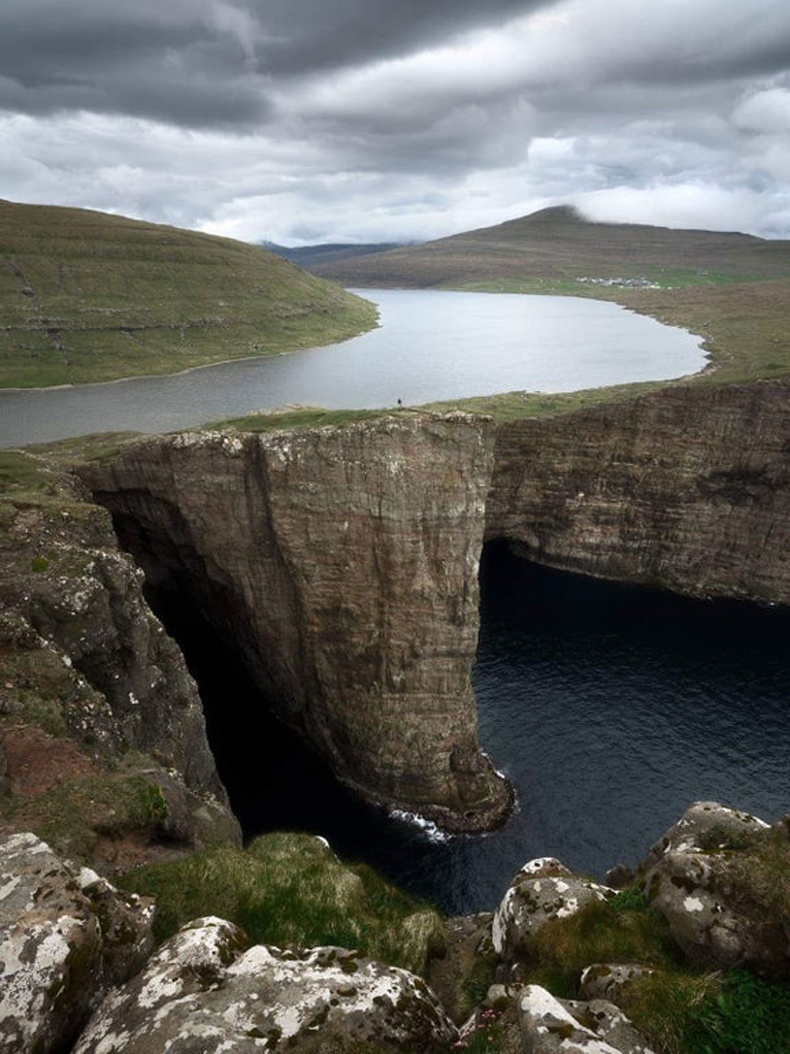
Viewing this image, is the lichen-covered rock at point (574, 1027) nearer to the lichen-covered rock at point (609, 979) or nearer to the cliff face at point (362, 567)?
the lichen-covered rock at point (609, 979)

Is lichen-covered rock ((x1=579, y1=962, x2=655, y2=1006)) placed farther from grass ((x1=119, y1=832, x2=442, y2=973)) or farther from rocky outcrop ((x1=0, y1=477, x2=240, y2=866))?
rocky outcrop ((x1=0, y1=477, x2=240, y2=866))

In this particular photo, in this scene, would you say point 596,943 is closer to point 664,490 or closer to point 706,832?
point 706,832

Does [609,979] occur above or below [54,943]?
below

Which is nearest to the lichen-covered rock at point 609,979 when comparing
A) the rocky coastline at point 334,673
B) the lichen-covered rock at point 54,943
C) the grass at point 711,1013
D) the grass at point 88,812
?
the rocky coastline at point 334,673

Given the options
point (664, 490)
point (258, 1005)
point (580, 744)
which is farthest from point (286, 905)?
point (664, 490)

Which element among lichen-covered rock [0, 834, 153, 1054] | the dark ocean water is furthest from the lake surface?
lichen-covered rock [0, 834, 153, 1054]

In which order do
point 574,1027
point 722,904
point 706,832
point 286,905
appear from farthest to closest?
1. point 706,832
2. point 286,905
3. point 722,904
4. point 574,1027
